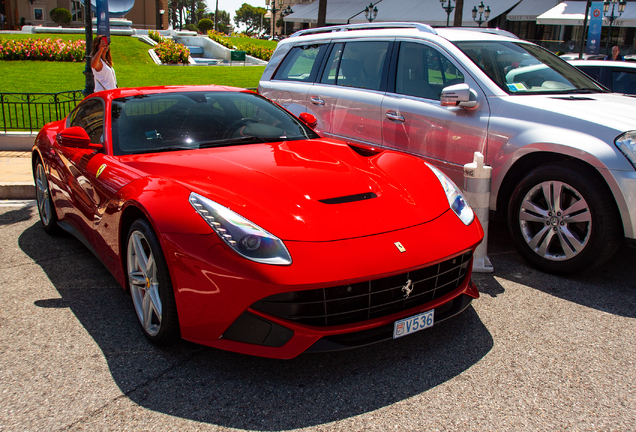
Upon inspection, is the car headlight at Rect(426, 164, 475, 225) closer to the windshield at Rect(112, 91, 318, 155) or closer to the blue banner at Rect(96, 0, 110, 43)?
the windshield at Rect(112, 91, 318, 155)

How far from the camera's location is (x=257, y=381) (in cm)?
287

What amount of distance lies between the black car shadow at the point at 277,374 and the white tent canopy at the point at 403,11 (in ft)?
124

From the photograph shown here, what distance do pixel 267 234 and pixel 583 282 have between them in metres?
2.71

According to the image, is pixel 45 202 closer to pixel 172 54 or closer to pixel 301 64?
pixel 301 64

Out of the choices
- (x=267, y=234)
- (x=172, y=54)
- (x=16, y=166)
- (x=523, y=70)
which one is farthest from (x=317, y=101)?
(x=172, y=54)

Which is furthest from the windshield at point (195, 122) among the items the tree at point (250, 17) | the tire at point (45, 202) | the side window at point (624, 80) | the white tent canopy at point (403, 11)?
the tree at point (250, 17)

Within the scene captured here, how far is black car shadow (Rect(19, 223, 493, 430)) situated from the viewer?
2.62 metres

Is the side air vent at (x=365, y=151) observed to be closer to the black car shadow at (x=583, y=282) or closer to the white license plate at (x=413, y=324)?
the black car shadow at (x=583, y=282)

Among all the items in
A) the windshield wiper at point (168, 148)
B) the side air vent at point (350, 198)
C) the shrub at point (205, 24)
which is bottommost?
the side air vent at point (350, 198)

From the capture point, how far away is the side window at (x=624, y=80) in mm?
7094

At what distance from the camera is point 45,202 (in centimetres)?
520

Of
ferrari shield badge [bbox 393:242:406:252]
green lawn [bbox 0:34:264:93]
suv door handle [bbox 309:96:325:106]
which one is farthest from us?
green lawn [bbox 0:34:264:93]

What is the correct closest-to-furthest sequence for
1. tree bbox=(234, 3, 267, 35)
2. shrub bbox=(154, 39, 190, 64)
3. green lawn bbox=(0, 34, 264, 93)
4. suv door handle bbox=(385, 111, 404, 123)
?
suv door handle bbox=(385, 111, 404, 123)
green lawn bbox=(0, 34, 264, 93)
shrub bbox=(154, 39, 190, 64)
tree bbox=(234, 3, 267, 35)

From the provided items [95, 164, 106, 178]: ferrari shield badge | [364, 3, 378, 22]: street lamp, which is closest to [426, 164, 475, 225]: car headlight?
[95, 164, 106, 178]: ferrari shield badge
